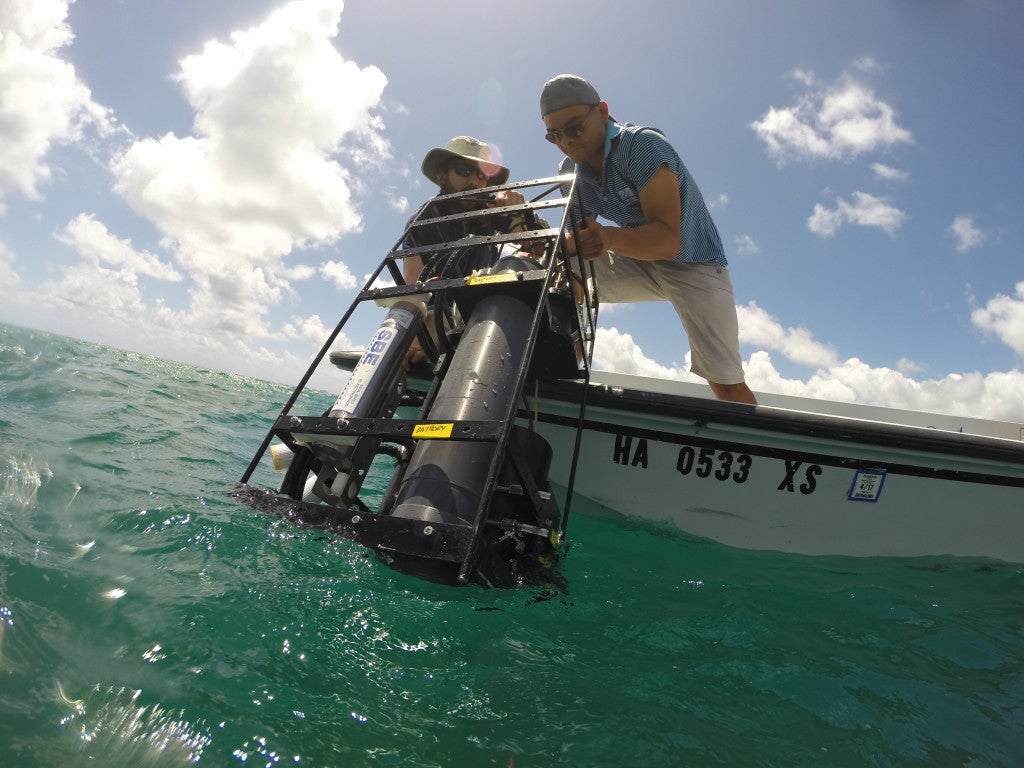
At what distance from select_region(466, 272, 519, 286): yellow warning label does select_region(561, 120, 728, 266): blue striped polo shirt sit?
808mm

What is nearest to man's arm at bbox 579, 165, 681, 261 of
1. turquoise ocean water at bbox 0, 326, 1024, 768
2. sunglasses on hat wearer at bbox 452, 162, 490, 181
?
sunglasses on hat wearer at bbox 452, 162, 490, 181

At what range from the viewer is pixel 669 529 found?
3430mm

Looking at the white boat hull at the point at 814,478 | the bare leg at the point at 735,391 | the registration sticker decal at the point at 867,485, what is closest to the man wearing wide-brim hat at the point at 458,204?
the white boat hull at the point at 814,478

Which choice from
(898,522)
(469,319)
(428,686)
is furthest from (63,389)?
(898,522)

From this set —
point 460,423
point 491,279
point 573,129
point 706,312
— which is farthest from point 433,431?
point 706,312

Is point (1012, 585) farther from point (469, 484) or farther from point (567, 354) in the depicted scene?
point (469, 484)

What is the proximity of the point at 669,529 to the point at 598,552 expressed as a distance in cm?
72

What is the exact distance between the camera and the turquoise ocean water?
3.67 feet

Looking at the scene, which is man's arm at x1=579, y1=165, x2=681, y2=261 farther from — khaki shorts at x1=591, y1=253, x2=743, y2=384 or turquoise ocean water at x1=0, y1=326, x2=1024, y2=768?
turquoise ocean water at x1=0, y1=326, x2=1024, y2=768

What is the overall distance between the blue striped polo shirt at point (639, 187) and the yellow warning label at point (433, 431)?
5.57ft

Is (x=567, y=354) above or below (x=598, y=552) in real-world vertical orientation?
above

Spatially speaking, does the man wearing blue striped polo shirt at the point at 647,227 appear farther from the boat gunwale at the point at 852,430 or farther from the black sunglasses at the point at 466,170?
the black sunglasses at the point at 466,170

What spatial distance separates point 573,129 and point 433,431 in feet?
6.80

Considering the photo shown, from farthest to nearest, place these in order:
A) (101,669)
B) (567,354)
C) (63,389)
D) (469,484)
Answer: (63,389), (567,354), (469,484), (101,669)
